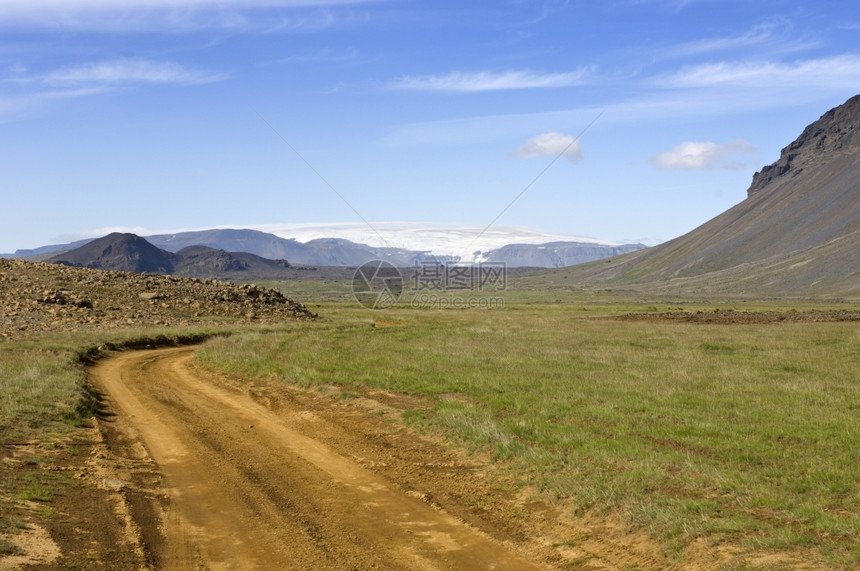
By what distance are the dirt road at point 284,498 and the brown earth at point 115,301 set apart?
23.0m

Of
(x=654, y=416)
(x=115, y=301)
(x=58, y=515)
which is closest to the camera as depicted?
(x=58, y=515)

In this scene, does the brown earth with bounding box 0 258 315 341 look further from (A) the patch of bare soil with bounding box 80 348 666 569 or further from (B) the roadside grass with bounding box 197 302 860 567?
(A) the patch of bare soil with bounding box 80 348 666 569

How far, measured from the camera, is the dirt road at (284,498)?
10.2 meters

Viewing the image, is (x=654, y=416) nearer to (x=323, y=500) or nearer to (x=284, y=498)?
(x=323, y=500)

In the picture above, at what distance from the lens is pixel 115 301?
50344mm

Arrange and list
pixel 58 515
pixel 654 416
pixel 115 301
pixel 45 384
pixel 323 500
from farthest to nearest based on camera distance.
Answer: pixel 115 301 → pixel 45 384 → pixel 654 416 → pixel 323 500 → pixel 58 515

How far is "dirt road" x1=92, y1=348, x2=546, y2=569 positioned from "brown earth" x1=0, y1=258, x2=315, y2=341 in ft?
75.4

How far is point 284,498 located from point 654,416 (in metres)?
9.96

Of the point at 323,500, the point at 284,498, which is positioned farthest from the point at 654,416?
the point at 284,498

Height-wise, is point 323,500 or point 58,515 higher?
point 58,515

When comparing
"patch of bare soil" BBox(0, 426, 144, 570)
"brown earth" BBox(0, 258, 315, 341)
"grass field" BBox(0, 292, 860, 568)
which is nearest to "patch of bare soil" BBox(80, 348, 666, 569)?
"patch of bare soil" BBox(0, 426, 144, 570)

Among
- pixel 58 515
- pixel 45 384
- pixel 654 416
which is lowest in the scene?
pixel 58 515

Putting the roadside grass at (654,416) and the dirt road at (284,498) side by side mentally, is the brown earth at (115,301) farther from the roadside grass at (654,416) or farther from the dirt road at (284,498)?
the dirt road at (284,498)

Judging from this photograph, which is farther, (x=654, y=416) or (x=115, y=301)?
(x=115, y=301)
